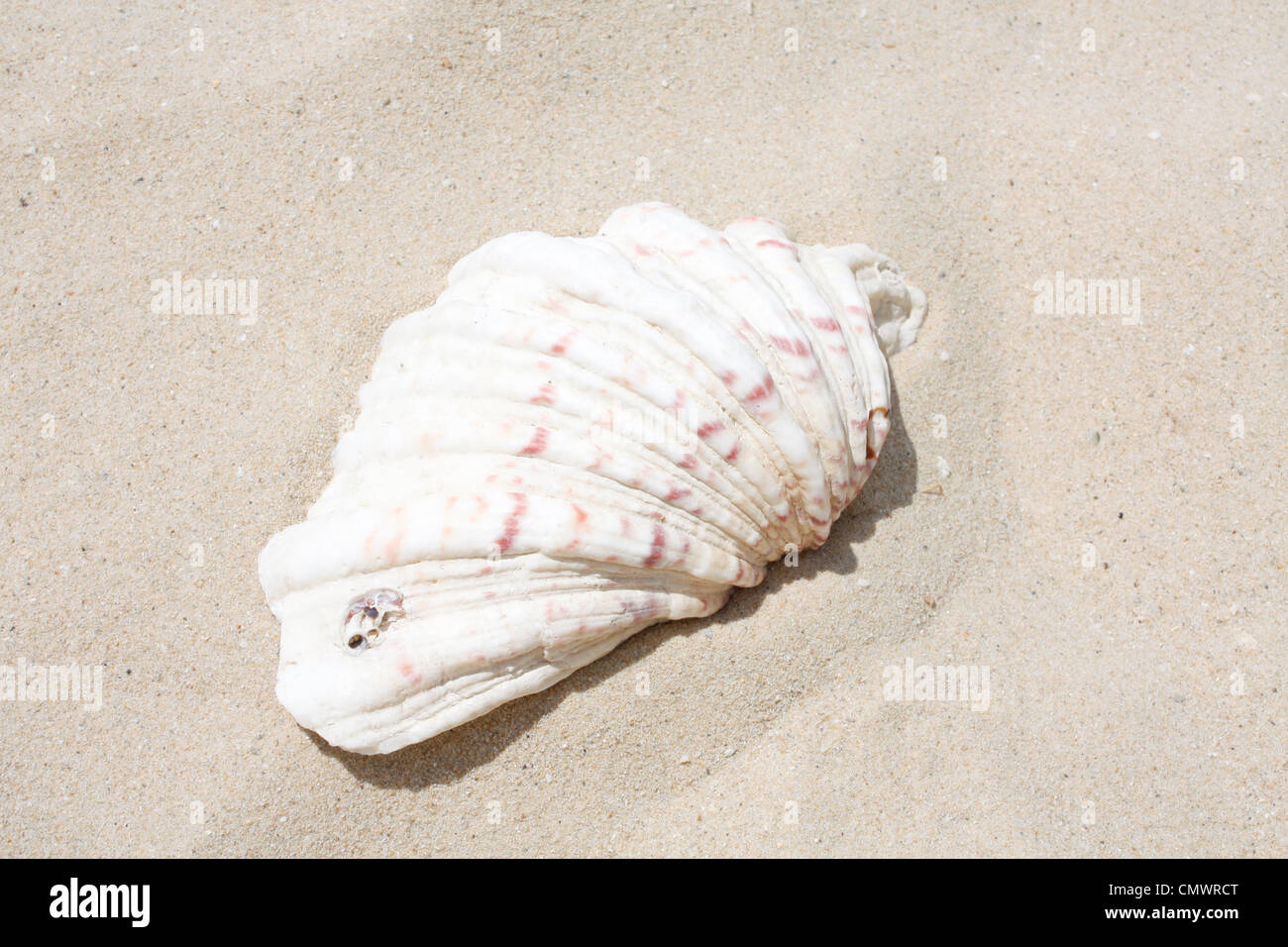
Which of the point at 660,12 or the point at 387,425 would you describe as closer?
the point at 387,425

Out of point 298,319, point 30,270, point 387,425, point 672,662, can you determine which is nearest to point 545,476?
point 387,425

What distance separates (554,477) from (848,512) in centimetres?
117

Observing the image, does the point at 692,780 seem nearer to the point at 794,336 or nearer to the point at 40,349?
the point at 794,336

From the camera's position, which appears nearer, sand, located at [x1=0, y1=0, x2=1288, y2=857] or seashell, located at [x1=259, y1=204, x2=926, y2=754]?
seashell, located at [x1=259, y1=204, x2=926, y2=754]

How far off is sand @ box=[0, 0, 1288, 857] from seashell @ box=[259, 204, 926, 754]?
0.97ft

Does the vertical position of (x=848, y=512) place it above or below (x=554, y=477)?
below

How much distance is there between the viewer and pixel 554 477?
9.52 feet

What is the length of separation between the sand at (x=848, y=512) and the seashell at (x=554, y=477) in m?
0.30

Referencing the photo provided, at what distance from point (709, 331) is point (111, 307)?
7.52ft

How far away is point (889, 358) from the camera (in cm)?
366

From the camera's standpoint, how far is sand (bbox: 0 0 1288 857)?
3.15 meters

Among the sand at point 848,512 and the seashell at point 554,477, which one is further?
the sand at point 848,512

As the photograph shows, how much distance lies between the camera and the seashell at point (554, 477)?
2.88m

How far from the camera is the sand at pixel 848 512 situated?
10.3 feet
